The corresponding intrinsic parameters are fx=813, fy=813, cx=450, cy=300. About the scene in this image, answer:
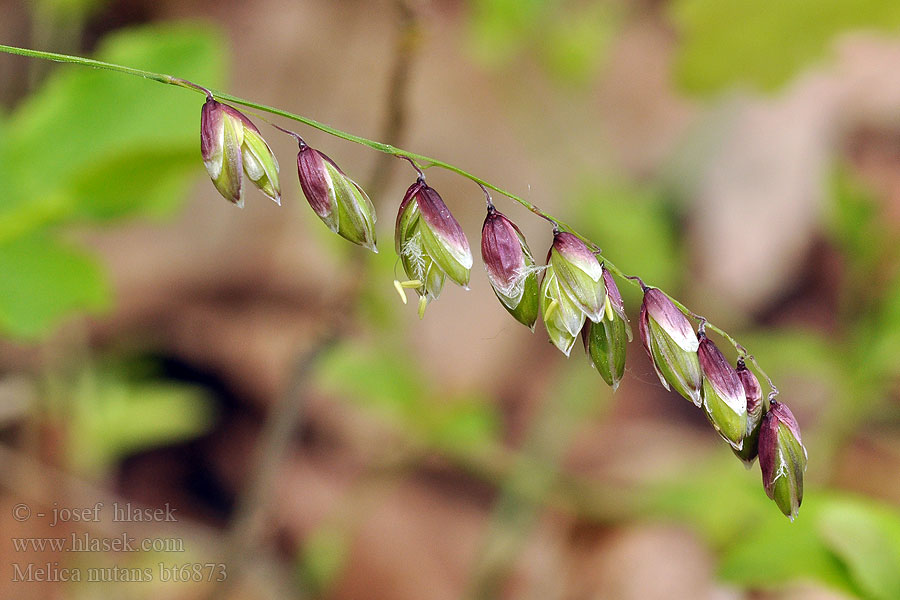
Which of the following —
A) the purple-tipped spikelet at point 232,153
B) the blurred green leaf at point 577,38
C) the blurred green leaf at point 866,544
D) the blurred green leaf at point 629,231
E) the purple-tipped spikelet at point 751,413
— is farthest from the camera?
the blurred green leaf at point 577,38

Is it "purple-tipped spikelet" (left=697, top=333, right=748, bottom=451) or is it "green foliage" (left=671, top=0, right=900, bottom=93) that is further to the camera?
"green foliage" (left=671, top=0, right=900, bottom=93)

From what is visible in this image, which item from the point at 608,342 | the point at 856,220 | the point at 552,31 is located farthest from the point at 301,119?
the point at 552,31

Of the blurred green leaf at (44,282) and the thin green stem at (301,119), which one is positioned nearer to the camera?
the thin green stem at (301,119)

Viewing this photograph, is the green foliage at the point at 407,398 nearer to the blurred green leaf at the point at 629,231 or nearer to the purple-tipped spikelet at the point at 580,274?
the blurred green leaf at the point at 629,231

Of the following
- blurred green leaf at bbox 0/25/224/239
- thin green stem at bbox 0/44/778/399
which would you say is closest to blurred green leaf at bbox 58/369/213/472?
blurred green leaf at bbox 0/25/224/239

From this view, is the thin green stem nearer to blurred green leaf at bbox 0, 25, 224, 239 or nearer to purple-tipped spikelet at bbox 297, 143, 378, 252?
purple-tipped spikelet at bbox 297, 143, 378, 252

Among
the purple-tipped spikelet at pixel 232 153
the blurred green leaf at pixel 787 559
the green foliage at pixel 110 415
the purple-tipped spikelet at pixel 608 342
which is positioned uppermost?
the purple-tipped spikelet at pixel 232 153

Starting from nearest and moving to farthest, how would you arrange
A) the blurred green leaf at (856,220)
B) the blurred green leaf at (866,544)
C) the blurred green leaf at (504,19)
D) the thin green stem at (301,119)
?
the thin green stem at (301,119), the blurred green leaf at (866,544), the blurred green leaf at (856,220), the blurred green leaf at (504,19)

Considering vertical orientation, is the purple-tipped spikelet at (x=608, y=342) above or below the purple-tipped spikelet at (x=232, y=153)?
below

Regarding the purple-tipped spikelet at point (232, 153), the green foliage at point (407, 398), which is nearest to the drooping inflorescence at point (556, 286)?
the purple-tipped spikelet at point (232, 153)
